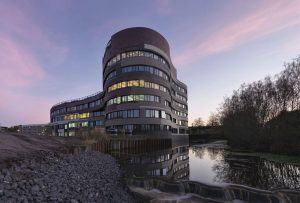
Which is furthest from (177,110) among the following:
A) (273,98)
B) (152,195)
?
(152,195)

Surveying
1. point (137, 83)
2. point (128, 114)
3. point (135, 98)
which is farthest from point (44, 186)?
point (137, 83)

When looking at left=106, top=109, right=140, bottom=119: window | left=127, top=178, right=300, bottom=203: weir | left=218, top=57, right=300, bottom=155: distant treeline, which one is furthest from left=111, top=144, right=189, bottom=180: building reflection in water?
left=106, top=109, right=140, bottom=119: window

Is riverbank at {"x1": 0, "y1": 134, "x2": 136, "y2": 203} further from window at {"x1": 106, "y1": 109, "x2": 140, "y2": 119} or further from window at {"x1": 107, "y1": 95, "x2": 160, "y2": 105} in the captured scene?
window at {"x1": 107, "y1": 95, "x2": 160, "y2": 105}

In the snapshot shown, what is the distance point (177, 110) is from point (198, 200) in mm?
97955

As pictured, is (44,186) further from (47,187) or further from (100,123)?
(100,123)

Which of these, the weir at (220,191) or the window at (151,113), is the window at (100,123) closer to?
the window at (151,113)

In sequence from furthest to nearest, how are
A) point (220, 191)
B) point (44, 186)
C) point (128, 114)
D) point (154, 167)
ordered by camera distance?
point (128, 114), point (154, 167), point (220, 191), point (44, 186)

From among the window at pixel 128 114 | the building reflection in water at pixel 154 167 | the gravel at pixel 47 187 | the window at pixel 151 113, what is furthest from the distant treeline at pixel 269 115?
the gravel at pixel 47 187

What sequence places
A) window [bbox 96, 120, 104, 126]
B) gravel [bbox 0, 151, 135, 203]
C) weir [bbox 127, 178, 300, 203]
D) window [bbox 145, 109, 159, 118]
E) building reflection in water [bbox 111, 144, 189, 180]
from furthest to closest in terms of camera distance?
1. window [bbox 96, 120, 104, 126]
2. window [bbox 145, 109, 159, 118]
3. building reflection in water [bbox 111, 144, 189, 180]
4. weir [bbox 127, 178, 300, 203]
5. gravel [bbox 0, 151, 135, 203]

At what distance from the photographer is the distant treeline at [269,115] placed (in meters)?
40.0

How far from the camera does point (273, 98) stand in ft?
168

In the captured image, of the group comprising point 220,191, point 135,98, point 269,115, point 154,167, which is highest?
point 135,98

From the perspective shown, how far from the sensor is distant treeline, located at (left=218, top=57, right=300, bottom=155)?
40.0m

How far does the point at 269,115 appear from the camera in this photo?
54.2m
